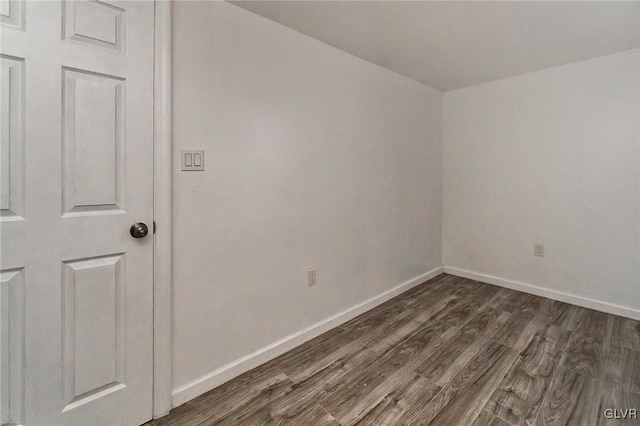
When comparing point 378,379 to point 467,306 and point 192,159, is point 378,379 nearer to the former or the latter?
point 467,306

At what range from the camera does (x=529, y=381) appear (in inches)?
70.2

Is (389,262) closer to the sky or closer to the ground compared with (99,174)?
closer to the ground

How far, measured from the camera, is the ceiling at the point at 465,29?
184cm

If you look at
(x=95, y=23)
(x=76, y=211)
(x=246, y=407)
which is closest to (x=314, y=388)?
(x=246, y=407)

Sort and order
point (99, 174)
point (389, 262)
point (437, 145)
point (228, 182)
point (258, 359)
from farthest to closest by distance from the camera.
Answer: point (437, 145), point (389, 262), point (258, 359), point (228, 182), point (99, 174)

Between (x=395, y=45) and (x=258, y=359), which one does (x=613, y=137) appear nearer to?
(x=395, y=45)

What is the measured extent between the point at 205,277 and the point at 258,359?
0.68 meters

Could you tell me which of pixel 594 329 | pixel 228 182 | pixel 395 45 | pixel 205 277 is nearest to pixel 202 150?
pixel 228 182

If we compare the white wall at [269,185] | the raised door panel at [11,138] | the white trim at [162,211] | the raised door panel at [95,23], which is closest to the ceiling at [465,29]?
A: the white wall at [269,185]

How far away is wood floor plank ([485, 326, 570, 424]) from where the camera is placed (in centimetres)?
156

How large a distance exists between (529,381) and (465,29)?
234cm

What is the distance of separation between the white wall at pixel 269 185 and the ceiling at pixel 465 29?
161 mm

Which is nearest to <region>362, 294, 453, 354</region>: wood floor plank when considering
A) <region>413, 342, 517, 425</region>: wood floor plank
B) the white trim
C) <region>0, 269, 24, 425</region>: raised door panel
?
<region>413, 342, 517, 425</region>: wood floor plank

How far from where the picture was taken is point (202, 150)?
1.68 metres
